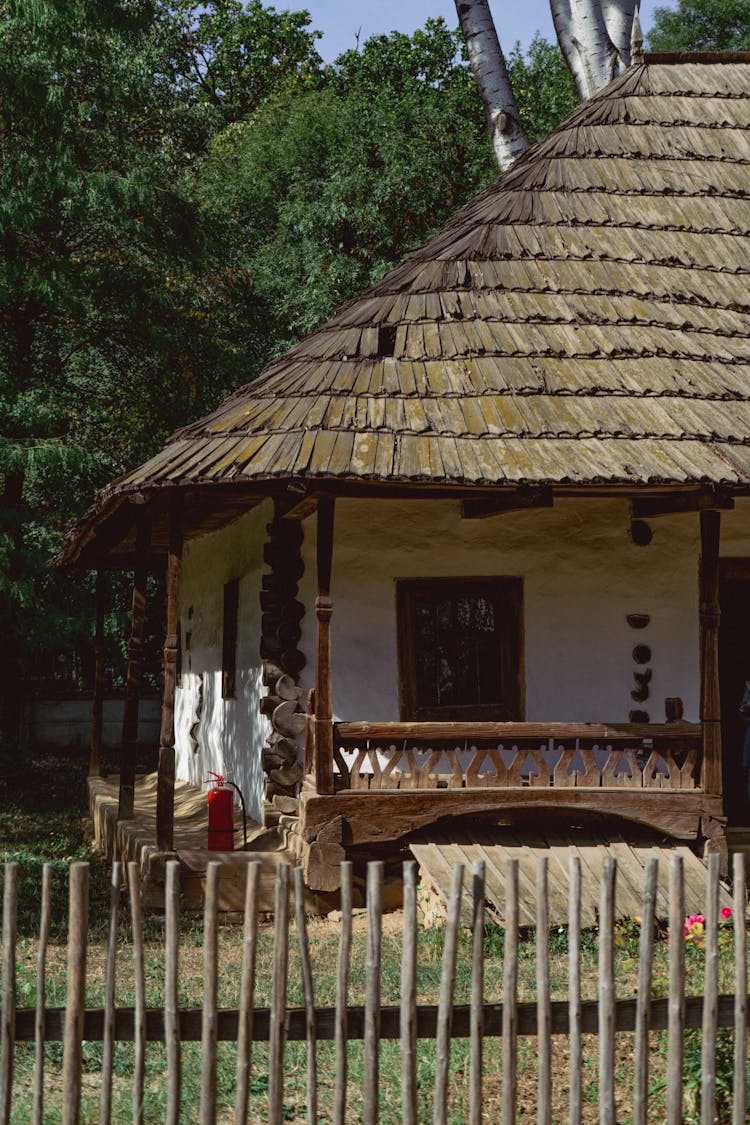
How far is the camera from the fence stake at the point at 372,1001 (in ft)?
13.2

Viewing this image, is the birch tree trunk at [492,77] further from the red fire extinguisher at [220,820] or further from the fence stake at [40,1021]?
the fence stake at [40,1021]

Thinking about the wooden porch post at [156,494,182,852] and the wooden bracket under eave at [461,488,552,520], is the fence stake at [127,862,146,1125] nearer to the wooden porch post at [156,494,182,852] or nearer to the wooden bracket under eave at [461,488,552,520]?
the wooden porch post at [156,494,182,852]

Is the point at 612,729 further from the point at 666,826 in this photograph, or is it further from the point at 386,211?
the point at 386,211

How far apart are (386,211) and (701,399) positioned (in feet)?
39.0

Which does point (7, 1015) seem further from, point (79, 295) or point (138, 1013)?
point (79, 295)

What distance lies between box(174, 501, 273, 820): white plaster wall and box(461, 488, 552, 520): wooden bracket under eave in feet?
5.78

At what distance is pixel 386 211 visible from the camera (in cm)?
2019

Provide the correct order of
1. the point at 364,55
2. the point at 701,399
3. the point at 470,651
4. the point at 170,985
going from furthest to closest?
the point at 364,55 < the point at 470,651 < the point at 701,399 < the point at 170,985

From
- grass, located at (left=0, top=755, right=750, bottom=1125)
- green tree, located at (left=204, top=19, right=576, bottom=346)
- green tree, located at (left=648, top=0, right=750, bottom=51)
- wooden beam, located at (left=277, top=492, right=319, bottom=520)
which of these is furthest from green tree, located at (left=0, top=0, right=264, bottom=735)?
green tree, located at (left=648, top=0, right=750, bottom=51)

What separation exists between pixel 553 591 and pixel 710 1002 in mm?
5973

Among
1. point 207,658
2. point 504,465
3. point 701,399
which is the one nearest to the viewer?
point 504,465

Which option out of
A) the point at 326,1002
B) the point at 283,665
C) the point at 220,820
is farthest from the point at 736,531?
the point at 326,1002

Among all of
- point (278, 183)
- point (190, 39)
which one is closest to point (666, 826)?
point (278, 183)

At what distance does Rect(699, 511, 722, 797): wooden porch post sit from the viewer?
29.2 feet
